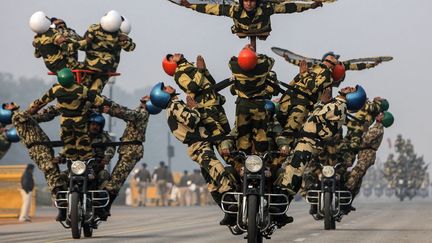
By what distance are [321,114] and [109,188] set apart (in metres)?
6.24

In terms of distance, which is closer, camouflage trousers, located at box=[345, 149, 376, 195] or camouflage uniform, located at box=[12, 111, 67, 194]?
camouflage uniform, located at box=[12, 111, 67, 194]

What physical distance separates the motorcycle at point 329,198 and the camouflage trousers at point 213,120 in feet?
26.8

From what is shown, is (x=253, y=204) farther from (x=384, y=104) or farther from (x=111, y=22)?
(x=384, y=104)

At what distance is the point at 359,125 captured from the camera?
25875mm

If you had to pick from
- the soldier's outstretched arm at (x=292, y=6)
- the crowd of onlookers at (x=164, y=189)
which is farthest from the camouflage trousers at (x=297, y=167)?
the crowd of onlookers at (x=164, y=189)

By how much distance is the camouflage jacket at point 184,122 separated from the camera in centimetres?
1384

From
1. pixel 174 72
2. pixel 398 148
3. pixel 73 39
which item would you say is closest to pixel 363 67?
pixel 73 39

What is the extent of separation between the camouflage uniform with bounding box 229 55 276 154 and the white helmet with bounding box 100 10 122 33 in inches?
306

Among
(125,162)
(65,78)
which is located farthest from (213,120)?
(125,162)

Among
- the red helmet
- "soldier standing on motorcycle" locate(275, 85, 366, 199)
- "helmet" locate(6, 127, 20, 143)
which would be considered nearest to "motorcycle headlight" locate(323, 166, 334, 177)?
"helmet" locate(6, 127, 20, 143)

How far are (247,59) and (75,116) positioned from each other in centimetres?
654

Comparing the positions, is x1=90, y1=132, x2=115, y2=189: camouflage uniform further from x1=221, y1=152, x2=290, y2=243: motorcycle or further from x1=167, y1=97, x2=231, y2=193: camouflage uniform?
x1=221, y1=152, x2=290, y2=243: motorcycle

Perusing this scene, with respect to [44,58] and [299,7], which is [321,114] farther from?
[44,58]

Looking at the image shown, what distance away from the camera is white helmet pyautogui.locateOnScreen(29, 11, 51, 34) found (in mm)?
21062
